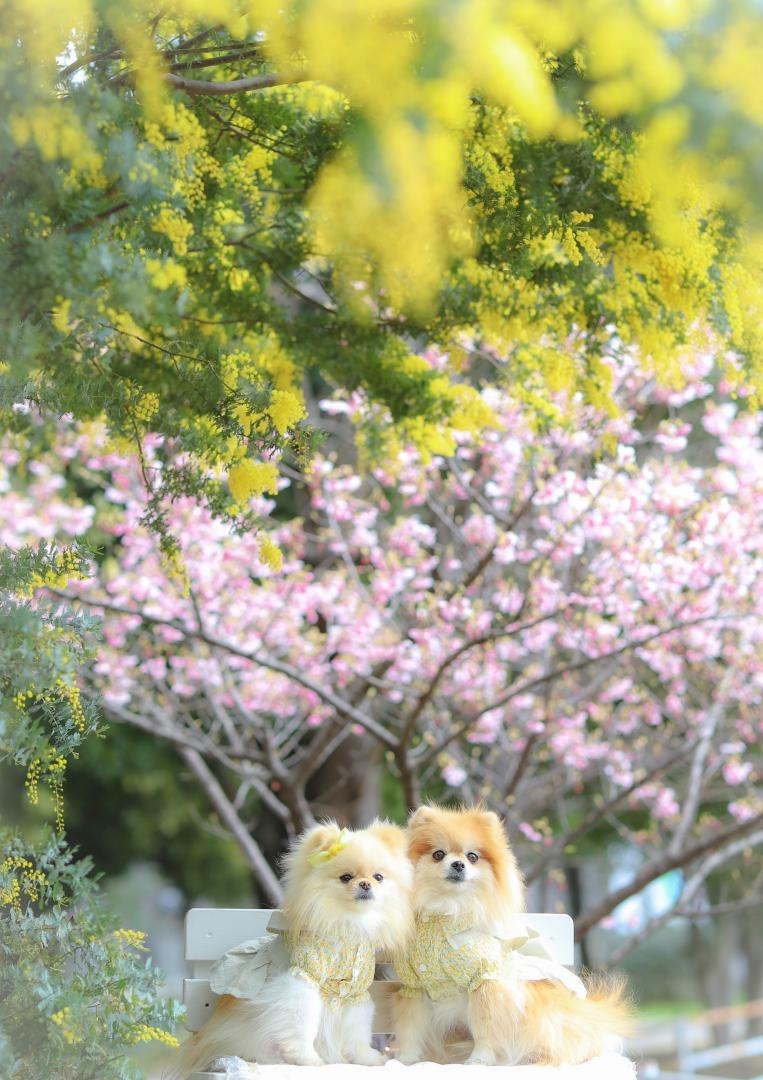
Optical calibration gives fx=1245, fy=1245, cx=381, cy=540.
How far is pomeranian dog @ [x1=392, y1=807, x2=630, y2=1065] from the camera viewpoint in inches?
99.2

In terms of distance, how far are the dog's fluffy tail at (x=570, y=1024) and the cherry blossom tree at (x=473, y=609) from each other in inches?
79.5

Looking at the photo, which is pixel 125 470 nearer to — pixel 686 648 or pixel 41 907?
pixel 686 648

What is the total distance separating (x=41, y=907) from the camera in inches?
100

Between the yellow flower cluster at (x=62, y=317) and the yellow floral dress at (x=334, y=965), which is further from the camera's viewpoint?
the yellow floral dress at (x=334, y=965)

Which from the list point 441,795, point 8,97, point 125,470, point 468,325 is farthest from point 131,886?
point 8,97

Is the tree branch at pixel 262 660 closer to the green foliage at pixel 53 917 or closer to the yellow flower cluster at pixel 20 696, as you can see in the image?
the green foliage at pixel 53 917

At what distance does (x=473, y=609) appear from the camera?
5.66m

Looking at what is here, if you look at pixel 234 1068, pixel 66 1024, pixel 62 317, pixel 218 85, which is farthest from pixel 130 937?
pixel 218 85

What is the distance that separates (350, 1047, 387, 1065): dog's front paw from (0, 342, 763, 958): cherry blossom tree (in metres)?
2.22

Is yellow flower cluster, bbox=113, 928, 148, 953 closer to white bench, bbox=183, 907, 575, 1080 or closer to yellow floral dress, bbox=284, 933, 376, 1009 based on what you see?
white bench, bbox=183, 907, 575, 1080

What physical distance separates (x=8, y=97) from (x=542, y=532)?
13.4 ft

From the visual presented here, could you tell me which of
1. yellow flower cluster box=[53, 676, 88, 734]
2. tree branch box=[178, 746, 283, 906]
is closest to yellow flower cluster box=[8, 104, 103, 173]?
yellow flower cluster box=[53, 676, 88, 734]

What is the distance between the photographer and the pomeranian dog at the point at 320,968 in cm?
240

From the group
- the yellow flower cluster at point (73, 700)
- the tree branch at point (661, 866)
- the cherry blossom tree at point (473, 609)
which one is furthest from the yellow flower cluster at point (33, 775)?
the tree branch at point (661, 866)
